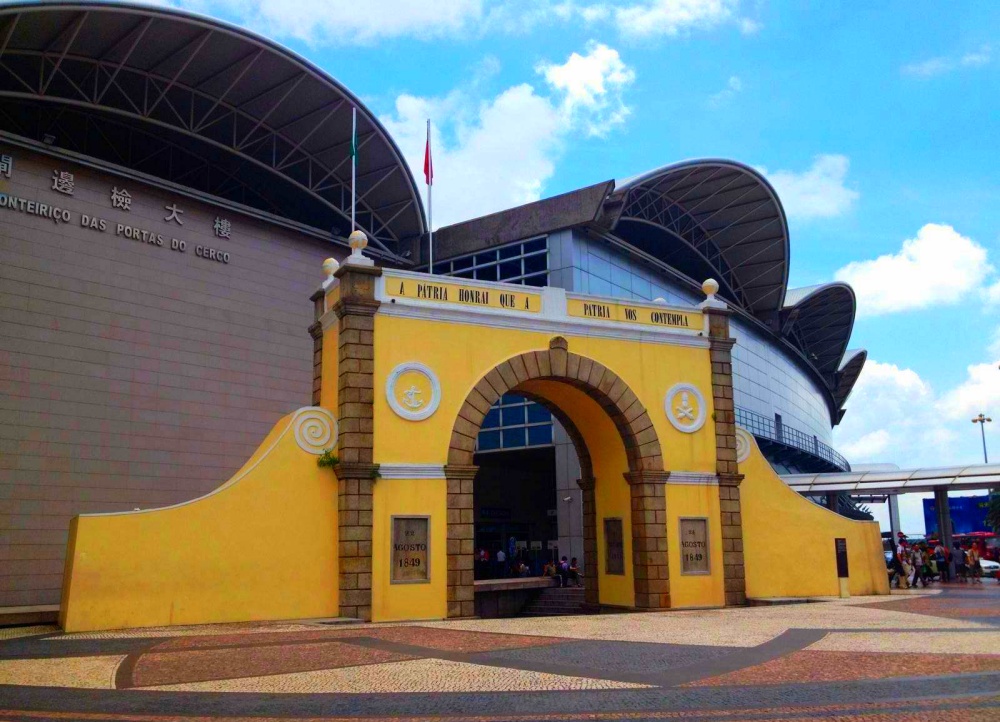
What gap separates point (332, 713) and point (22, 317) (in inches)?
788

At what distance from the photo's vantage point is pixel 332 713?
25.2ft

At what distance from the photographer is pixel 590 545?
861 inches

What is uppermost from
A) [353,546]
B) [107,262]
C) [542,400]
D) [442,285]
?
[107,262]

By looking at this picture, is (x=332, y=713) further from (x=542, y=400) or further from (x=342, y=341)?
(x=542, y=400)

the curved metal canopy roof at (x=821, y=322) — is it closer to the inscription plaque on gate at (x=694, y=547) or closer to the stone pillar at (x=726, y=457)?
the stone pillar at (x=726, y=457)

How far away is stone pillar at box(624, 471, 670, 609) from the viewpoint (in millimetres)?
19781

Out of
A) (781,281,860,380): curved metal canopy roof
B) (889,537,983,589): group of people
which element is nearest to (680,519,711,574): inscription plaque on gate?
(889,537,983,589): group of people

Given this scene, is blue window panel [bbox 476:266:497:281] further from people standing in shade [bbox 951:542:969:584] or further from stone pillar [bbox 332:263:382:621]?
people standing in shade [bbox 951:542:969:584]

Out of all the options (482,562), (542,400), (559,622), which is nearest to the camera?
(559,622)

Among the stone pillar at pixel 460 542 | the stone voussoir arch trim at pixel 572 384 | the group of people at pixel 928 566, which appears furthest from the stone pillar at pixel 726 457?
the group of people at pixel 928 566

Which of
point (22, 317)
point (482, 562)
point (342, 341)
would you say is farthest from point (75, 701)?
point (482, 562)

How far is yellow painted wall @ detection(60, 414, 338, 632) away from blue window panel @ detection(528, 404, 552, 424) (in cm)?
1480

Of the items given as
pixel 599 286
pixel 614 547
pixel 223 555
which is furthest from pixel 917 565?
pixel 223 555

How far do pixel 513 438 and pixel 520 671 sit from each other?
73.9ft
